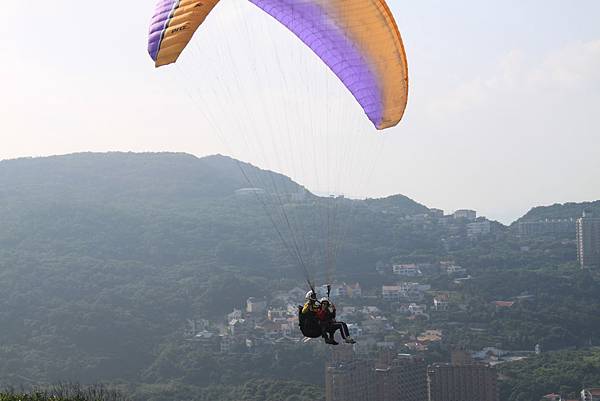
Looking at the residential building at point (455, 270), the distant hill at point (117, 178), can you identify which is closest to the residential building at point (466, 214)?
the distant hill at point (117, 178)

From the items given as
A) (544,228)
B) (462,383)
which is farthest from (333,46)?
(544,228)

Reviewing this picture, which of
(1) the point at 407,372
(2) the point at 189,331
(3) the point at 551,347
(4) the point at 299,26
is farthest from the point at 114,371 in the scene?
(4) the point at 299,26

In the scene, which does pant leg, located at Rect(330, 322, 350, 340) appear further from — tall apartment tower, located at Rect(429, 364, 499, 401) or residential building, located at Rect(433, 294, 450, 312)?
residential building, located at Rect(433, 294, 450, 312)

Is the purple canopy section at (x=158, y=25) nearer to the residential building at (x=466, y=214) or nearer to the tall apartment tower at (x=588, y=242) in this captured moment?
the tall apartment tower at (x=588, y=242)

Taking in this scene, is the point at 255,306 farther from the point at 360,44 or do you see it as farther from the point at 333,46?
the point at 360,44


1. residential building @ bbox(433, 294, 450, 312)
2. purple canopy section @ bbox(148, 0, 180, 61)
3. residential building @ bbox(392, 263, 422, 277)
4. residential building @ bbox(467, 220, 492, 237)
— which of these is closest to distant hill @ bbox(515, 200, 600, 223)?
residential building @ bbox(467, 220, 492, 237)

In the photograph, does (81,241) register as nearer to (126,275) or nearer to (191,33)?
(126,275)
